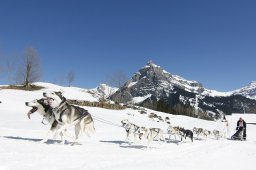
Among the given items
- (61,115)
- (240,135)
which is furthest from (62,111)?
(240,135)

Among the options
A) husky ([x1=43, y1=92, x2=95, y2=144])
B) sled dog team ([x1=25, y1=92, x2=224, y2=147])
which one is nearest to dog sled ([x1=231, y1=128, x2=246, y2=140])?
sled dog team ([x1=25, y1=92, x2=224, y2=147])

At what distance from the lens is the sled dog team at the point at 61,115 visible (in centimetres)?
1299

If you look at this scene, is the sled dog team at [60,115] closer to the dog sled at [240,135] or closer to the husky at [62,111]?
the husky at [62,111]

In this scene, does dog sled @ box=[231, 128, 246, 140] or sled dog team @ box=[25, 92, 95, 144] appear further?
dog sled @ box=[231, 128, 246, 140]

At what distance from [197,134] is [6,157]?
19147mm

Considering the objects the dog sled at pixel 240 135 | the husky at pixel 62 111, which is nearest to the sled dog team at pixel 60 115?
the husky at pixel 62 111

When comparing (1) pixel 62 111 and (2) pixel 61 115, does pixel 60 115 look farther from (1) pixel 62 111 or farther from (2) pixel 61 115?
(1) pixel 62 111

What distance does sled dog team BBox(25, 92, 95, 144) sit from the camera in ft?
42.6

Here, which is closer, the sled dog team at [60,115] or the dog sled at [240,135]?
the sled dog team at [60,115]

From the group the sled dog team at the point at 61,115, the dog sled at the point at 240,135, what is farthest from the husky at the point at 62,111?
the dog sled at the point at 240,135

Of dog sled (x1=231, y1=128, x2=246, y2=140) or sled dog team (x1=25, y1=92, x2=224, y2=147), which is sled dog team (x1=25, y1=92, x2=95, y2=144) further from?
dog sled (x1=231, y1=128, x2=246, y2=140)

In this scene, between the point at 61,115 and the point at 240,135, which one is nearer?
the point at 61,115

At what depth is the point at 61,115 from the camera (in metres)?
13.0

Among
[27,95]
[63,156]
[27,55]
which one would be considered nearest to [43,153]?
[63,156]
